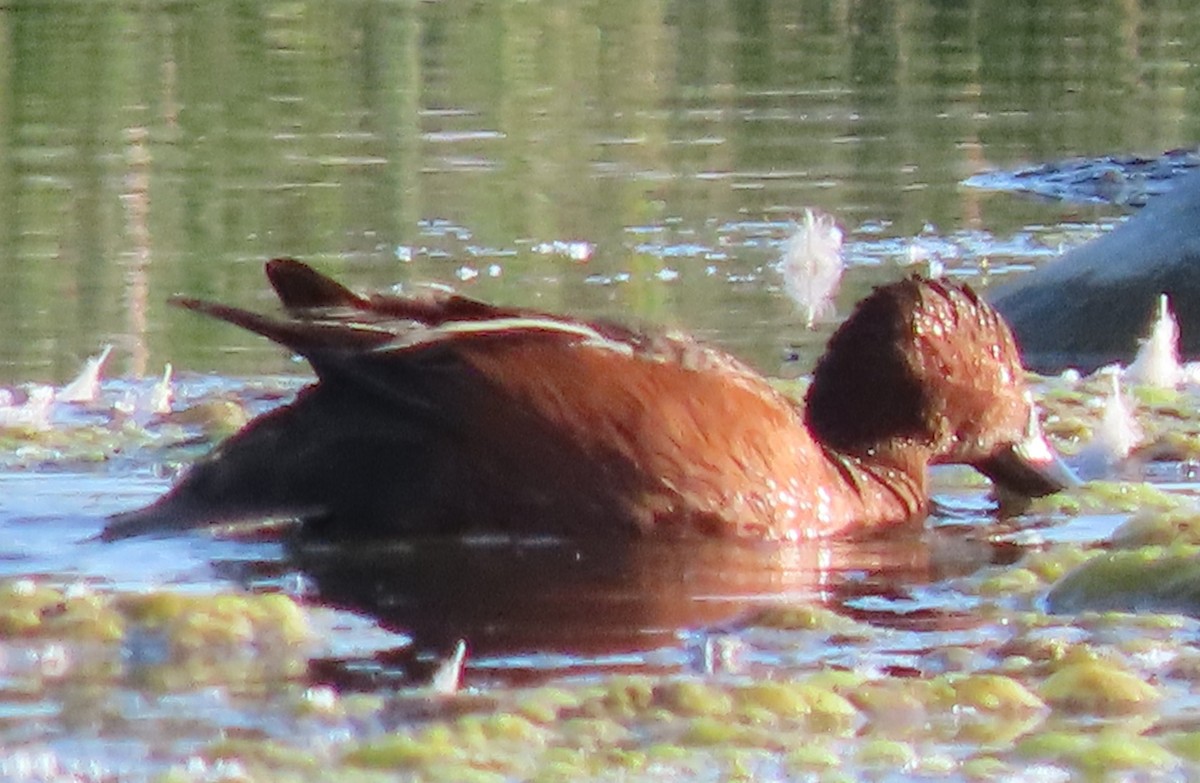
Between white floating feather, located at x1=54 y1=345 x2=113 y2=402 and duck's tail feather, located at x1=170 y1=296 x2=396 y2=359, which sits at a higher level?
duck's tail feather, located at x1=170 y1=296 x2=396 y2=359

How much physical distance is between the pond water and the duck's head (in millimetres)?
224

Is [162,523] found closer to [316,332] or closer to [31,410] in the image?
[316,332]

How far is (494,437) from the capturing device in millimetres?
5617

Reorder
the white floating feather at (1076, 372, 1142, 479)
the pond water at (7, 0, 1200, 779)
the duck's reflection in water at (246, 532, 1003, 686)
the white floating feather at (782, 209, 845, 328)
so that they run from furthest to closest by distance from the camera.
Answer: the white floating feather at (782, 209, 845, 328), the white floating feather at (1076, 372, 1142, 479), the duck's reflection in water at (246, 532, 1003, 686), the pond water at (7, 0, 1200, 779)

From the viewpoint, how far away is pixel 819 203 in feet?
42.4

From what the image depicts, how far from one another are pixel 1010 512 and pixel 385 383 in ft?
5.69

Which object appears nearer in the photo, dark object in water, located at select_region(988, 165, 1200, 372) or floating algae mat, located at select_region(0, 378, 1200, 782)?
floating algae mat, located at select_region(0, 378, 1200, 782)

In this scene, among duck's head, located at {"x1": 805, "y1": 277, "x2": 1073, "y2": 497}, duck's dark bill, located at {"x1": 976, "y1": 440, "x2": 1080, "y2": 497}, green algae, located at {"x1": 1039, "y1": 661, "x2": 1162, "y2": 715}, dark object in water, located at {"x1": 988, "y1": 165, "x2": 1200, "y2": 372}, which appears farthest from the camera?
dark object in water, located at {"x1": 988, "y1": 165, "x2": 1200, "y2": 372}

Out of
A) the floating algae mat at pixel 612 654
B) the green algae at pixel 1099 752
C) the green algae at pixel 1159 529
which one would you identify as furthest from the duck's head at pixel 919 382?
the green algae at pixel 1099 752

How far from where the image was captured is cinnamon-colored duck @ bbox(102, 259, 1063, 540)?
5.64m

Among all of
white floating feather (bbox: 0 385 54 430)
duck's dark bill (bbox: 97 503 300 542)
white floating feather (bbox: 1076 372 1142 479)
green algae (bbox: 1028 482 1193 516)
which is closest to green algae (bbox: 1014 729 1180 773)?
duck's dark bill (bbox: 97 503 300 542)

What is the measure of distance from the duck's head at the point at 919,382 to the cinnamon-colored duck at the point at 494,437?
443 mm

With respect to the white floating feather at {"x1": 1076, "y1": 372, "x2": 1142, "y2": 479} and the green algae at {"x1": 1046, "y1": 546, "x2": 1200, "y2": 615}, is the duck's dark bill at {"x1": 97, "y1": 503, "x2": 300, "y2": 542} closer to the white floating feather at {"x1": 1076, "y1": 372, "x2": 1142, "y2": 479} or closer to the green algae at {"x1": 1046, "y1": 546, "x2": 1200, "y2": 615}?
the green algae at {"x1": 1046, "y1": 546, "x2": 1200, "y2": 615}

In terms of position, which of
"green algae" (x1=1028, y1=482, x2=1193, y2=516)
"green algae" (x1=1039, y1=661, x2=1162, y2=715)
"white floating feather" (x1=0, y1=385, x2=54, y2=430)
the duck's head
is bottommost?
"green algae" (x1=1028, y1=482, x2=1193, y2=516)
